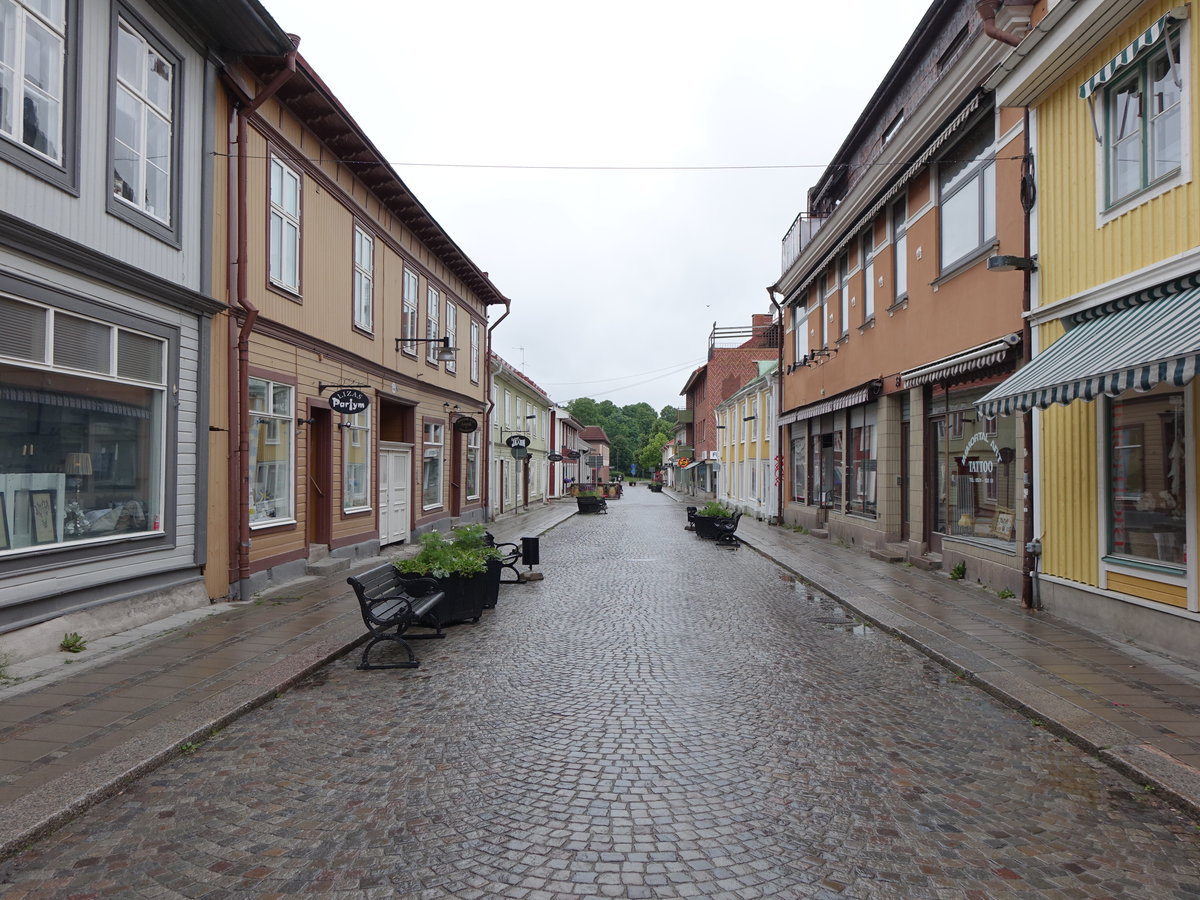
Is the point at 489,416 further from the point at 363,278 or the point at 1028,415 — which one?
the point at 1028,415

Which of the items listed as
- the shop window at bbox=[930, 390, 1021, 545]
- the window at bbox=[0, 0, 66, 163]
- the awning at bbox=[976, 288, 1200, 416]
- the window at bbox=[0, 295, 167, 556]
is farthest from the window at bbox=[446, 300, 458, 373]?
the awning at bbox=[976, 288, 1200, 416]

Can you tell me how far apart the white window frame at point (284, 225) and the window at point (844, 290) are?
38.9ft

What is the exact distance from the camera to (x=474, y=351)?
23.6 m

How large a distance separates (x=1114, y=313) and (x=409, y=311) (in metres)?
13.7

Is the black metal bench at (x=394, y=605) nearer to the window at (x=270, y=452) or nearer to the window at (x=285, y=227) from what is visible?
the window at (x=270, y=452)

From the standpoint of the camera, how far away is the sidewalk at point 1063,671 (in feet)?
14.6

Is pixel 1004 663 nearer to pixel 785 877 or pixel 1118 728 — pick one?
pixel 1118 728

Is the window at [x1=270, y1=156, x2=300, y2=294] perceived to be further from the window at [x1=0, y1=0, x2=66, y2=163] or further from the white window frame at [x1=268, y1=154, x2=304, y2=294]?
the window at [x1=0, y1=0, x2=66, y2=163]

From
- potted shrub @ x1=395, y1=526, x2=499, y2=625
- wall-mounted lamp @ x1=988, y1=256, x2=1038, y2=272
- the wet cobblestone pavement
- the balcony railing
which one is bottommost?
the wet cobblestone pavement

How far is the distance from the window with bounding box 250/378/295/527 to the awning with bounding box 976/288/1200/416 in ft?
30.0

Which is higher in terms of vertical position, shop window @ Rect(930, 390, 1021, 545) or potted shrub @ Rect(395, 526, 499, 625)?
shop window @ Rect(930, 390, 1021, 545)

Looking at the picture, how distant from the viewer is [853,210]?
640 inches

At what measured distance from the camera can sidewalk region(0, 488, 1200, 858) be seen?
412 cm

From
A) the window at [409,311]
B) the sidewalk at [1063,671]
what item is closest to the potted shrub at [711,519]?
the sidewalk at [1063,671]
